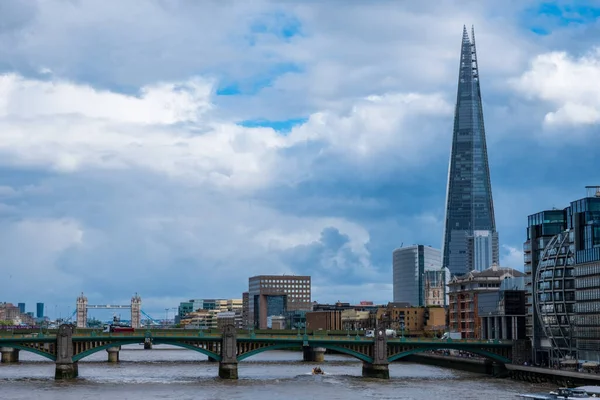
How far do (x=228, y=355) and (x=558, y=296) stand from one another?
54455 mm

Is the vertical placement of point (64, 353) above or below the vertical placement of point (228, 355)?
above

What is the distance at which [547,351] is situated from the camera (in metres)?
175

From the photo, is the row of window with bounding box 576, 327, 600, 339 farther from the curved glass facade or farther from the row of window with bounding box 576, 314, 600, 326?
the curved glass facade

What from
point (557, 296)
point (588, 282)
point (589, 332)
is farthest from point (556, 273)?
point (589, 332)

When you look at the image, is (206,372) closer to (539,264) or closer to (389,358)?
(389,358)

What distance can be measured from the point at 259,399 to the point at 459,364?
7652 centimetres

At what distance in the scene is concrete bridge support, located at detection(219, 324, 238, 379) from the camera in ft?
530

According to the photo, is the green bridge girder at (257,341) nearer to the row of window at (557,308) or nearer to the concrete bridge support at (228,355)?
the concrete bridge support at (228,355)

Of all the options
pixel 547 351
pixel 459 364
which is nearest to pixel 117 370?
pixel 459 364

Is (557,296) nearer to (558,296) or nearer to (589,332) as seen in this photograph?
(558,296)

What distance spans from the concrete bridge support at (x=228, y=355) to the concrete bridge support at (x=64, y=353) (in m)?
23.3

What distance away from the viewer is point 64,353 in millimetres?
160250

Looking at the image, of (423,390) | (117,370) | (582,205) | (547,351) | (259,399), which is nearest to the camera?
(259,399)

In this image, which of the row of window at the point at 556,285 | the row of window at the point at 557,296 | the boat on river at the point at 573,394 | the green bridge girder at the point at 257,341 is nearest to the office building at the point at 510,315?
the row of window at the point at 557,296
